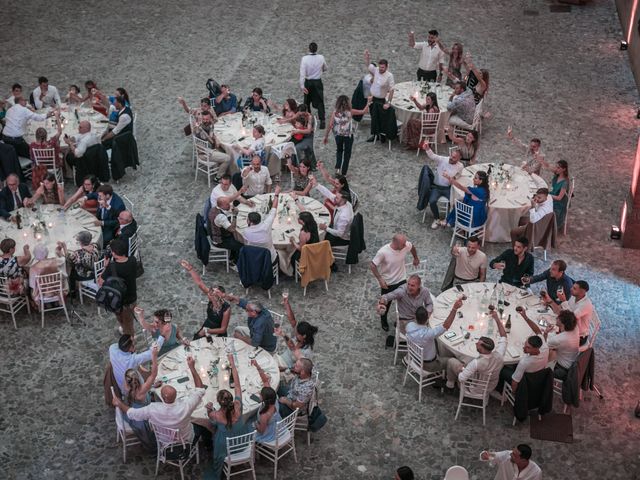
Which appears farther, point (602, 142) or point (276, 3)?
point (276, 3)

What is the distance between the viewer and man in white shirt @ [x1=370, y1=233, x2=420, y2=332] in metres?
10.4

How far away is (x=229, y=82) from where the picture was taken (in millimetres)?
17031

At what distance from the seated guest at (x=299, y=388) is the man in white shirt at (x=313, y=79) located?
7.04 m

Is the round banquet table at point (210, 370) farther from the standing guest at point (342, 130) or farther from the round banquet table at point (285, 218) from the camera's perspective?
the standing guest at point (342, 130)

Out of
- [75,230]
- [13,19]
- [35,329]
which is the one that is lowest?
[35,329]

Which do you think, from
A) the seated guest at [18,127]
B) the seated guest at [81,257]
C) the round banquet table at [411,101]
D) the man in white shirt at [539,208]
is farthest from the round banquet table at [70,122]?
the man in white shirt at [539,208]

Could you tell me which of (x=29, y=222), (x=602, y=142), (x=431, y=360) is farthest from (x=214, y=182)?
(x=602, y=142)

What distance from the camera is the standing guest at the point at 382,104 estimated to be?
573 inches

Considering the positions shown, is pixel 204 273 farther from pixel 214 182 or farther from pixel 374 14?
pixel 374 14

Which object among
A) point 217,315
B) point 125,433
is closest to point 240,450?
point 125,433

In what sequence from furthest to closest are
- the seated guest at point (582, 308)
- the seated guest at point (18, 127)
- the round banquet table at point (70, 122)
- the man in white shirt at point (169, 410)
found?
the round banquet table at point (70, 122), the seated guest at point (18, 127), the seated guest at point (582, 308), the man in white shirt at point (169, 410)

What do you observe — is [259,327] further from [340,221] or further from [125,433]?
[340,221]

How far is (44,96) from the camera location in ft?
48.2

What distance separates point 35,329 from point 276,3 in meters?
12.6
